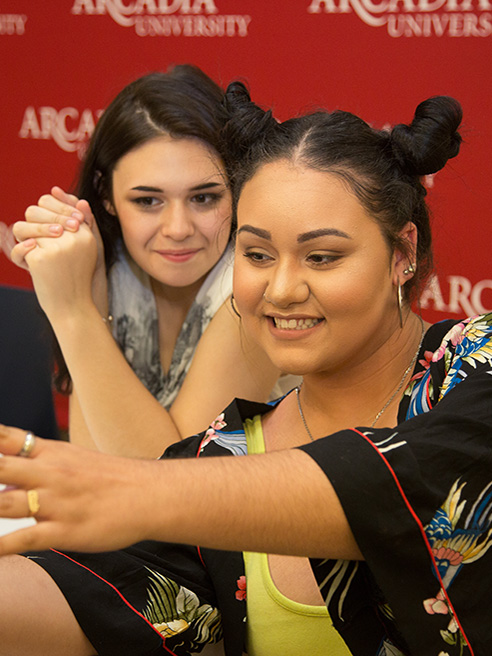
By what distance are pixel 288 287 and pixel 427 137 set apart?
0.30 meters

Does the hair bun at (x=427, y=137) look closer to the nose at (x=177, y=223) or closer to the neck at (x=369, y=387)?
the neck at (x=369, y=387)

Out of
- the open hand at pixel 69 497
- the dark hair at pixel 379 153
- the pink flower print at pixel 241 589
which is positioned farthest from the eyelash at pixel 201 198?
the open hand at pixel 69 497

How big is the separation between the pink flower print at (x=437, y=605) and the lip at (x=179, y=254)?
108cm

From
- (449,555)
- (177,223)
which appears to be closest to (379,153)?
(449,555)

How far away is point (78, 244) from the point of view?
70.5 inches

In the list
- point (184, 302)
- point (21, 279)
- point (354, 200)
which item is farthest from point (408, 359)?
point (21, 279)

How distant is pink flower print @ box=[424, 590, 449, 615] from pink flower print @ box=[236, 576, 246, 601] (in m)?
0.32

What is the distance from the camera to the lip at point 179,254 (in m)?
1.81

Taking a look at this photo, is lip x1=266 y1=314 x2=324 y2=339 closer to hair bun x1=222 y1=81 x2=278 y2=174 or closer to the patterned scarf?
hair bun x1=222 y1=81 x2=278 y2=174

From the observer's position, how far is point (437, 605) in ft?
2.87

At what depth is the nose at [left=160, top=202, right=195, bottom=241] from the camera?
1.76 meters

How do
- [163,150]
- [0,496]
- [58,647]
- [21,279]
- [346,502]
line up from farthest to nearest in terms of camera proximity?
[21,279] → [163,150] → [58,647] → [346,502] → [0,496]

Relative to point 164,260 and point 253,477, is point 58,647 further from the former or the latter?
point 164,260

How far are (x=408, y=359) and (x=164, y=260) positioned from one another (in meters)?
0.78
